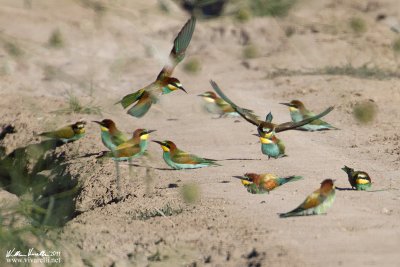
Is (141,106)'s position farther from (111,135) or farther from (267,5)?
(267,5)

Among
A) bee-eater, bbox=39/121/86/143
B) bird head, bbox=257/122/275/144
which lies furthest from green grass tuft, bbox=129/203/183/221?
bee-eater, bbox=39/121/86/143

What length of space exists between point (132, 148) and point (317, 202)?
1635 mm

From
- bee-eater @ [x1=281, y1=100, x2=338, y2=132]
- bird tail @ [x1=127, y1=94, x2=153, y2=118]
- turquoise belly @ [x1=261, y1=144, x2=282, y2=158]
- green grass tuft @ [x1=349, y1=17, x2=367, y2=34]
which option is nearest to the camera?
bird tail @ [x1=127, y1=94, x2=153, y2=118]

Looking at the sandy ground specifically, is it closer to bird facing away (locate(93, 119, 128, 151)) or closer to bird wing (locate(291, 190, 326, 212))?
bird wing (locate(291, 190, 326, 212))

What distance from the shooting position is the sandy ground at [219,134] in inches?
171

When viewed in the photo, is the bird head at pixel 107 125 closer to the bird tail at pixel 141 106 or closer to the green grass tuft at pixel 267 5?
the bird tail at pixel 141 106

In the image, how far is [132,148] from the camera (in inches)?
228

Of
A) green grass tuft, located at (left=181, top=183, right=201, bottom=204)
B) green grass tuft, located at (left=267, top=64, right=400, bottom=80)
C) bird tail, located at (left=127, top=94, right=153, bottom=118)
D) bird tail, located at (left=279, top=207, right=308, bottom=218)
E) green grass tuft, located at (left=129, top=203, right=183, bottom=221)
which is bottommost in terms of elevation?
bird tail, located at (left=279, top=207, right=308, bottom=218)

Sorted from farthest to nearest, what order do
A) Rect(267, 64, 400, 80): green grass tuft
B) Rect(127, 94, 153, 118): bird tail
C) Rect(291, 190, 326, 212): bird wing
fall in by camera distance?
Rect(267, 64, 400, 80): green grass tuft, Rect(127, 94, 153, 118): bird tail, Rect(291, 190, 326, 212): bird wing

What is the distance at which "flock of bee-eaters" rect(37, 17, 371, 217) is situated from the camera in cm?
462

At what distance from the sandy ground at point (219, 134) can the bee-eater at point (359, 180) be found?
0.14ft

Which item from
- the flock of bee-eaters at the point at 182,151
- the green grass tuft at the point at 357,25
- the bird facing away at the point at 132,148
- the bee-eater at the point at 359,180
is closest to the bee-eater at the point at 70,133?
the flock of bee-eaters at the point at 182,151

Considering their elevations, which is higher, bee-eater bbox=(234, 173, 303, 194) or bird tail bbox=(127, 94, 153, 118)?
bird tail bbox=(127, 94, 153, 118)

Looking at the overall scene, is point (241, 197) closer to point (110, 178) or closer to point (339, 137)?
point (110, 178)
